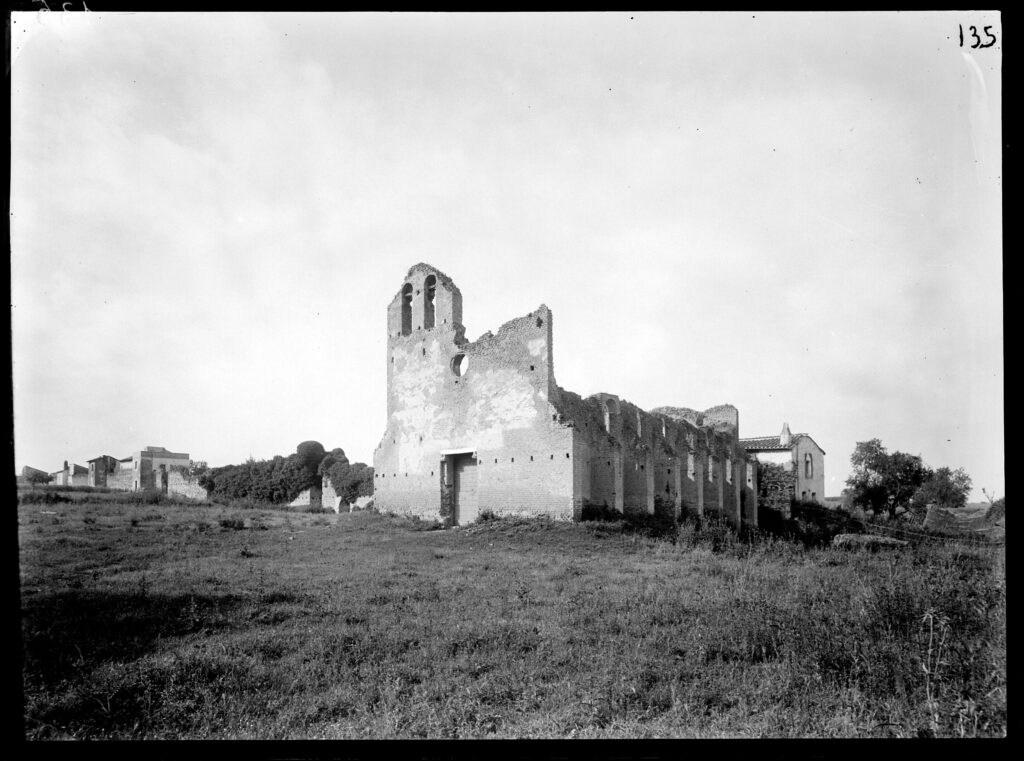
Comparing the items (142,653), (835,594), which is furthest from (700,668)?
(142,653)

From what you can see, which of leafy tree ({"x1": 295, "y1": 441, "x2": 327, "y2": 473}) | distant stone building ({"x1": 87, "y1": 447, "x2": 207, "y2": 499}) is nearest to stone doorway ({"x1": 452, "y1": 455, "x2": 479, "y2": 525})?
leafy tree ({"x1": 295, "y1": 441, "x2": 327, "y2": 473})

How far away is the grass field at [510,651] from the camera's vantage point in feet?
16.0

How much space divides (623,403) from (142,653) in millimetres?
19987

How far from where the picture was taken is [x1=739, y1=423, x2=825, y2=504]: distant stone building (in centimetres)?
4241

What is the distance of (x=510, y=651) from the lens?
6484mm

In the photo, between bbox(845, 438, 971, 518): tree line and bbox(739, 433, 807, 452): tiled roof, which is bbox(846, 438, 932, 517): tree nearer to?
bbox(845, 438, 971, 518): tree line

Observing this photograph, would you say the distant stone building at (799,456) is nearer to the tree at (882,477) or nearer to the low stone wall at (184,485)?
the tree at (882,477)

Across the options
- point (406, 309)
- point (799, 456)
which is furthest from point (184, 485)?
point (799, 456)

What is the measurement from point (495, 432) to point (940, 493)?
2839cm

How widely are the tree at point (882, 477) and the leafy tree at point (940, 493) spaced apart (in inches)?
19.5

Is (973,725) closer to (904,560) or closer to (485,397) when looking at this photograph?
(904,560)

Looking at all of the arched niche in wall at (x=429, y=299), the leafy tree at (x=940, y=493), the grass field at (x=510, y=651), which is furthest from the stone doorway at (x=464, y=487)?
the leafy tree at (x=940, y=493)

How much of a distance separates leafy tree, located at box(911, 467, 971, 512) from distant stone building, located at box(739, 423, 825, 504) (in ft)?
24.3
